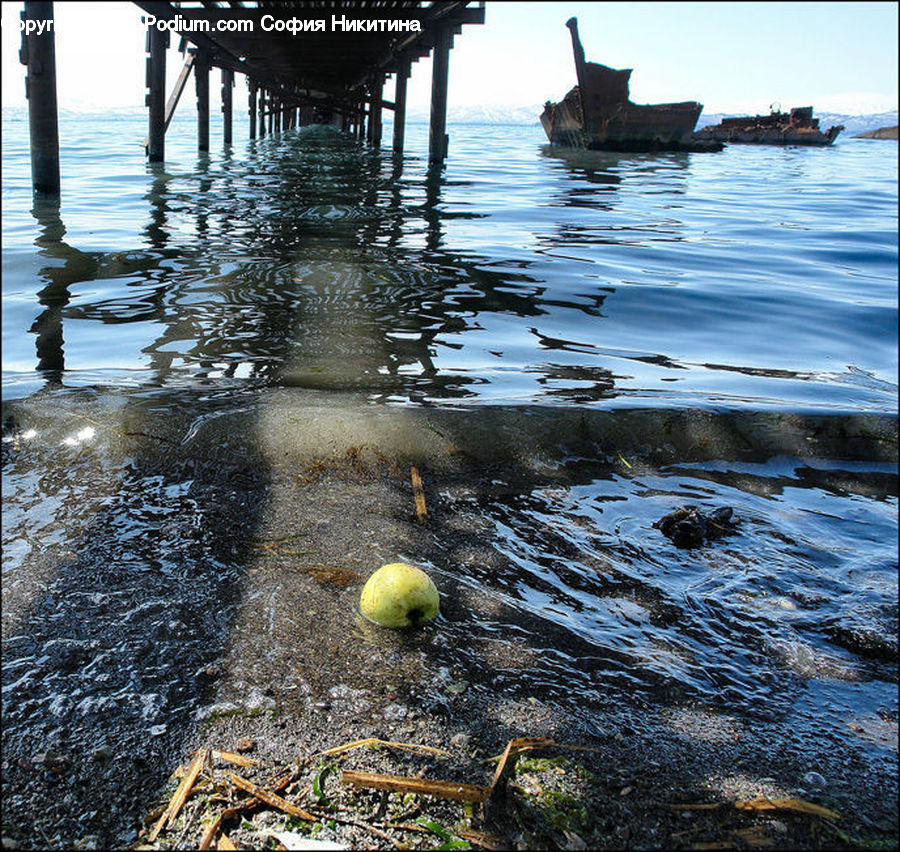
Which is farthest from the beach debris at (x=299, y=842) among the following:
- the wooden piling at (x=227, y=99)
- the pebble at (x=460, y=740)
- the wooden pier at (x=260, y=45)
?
the wooden piling at (x=227, y=99)

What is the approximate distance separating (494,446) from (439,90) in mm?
13363

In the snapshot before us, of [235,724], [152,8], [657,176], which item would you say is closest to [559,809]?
[235,724]

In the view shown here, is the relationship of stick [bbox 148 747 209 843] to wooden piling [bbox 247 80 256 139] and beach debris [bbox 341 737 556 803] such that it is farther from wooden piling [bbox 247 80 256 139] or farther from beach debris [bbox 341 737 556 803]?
wooden piling [bbox 247 80 256 139]

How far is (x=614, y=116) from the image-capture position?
2802 cm

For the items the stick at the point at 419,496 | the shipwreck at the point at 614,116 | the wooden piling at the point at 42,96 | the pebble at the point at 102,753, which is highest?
the shipwreck at the point at 614,116

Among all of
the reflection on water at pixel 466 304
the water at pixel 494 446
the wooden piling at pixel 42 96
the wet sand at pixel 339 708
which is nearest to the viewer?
the wet sand at pixel 339 708

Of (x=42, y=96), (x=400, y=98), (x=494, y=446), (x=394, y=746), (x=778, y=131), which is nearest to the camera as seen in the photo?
(x=394, y=746)

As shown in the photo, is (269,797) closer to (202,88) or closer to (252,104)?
(202,88)

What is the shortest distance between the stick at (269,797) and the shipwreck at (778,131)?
44538 mm

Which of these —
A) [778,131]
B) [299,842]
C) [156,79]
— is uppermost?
[778,131]

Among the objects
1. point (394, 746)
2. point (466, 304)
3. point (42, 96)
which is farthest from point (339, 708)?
point (42, 96)

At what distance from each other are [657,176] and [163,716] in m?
18.1

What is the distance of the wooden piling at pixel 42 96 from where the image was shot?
807 centimetres

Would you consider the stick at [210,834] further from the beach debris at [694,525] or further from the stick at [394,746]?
the beach debris at [694,525]
